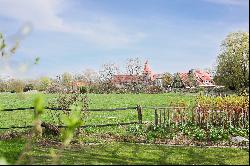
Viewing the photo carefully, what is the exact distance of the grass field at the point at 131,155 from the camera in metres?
9.91

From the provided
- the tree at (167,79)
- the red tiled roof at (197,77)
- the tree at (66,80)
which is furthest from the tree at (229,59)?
the tree at (167,79)

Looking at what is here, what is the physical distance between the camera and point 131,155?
1077 centimetres

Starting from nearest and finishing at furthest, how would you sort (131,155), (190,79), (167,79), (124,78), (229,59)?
(131,155) < (229,59) < (124,78) < (190,79) < (167,79)

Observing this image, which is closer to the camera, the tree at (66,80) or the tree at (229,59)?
the tree at (66,80)

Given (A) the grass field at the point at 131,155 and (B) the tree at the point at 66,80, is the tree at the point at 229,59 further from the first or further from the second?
(A) the grass field at the point at 131,155

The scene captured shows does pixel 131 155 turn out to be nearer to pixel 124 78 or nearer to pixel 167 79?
pixel 124 78

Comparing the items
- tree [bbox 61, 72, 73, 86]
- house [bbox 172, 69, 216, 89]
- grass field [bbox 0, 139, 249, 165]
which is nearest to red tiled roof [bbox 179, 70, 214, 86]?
house [bbox 172, 69, 216, 89]

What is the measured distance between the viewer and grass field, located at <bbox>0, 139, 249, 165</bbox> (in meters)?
9.91

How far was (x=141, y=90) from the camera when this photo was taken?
224 ft

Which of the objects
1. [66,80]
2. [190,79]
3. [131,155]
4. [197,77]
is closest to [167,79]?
[190,79]

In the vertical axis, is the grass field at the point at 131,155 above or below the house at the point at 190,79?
below

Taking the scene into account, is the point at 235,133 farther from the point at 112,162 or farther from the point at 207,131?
the point at 112,162

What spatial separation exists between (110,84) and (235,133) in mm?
56443

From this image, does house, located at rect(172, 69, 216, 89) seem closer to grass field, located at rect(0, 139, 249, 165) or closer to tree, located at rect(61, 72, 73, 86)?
tree, located at rect(61, 72, 73, 86)
